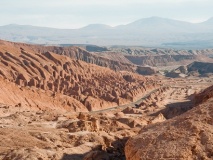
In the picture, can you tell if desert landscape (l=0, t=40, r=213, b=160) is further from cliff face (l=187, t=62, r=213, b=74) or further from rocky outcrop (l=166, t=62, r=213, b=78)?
cliff face (l=187, t=62, r=213, b=74)

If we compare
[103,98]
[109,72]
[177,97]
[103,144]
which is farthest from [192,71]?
[103,144]

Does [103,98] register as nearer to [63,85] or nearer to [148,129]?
[63,85]

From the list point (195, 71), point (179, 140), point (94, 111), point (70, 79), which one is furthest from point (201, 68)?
point (179, 140)

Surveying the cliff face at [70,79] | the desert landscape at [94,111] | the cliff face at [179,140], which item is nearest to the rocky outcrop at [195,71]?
the desert landscape at [94,111]

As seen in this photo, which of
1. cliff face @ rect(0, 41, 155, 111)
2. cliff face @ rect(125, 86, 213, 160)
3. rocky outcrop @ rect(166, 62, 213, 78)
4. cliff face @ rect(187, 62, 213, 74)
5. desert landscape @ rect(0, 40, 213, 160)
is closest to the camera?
cliff face @ rect(125, 86, 213, 160)

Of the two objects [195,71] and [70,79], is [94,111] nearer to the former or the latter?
[70,79]

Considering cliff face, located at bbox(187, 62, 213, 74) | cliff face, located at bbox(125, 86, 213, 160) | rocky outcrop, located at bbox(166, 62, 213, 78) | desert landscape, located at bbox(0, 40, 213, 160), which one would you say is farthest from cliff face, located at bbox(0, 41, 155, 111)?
cliff face, located at bbox(125, 86, 213, 160)

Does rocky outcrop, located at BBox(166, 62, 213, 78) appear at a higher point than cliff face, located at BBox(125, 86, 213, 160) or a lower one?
lower

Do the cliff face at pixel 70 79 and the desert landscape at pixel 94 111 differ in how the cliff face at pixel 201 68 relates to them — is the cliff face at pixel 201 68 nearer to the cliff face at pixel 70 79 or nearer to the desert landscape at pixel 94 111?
the desert landscape at pixel 94 111
